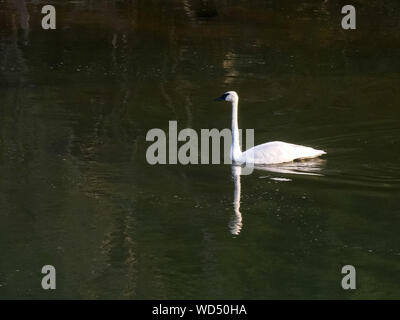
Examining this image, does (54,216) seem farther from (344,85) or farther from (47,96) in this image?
(344,85)

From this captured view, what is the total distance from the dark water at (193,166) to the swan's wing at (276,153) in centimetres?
30

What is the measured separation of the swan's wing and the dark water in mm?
305

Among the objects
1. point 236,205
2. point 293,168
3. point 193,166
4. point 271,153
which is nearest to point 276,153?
point 271,153

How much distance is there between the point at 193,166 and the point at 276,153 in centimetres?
96

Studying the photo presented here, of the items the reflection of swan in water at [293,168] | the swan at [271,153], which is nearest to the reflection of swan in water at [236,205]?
the reflection of swan in water at [293,168]

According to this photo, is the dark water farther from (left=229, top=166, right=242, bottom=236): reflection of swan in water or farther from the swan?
the swan

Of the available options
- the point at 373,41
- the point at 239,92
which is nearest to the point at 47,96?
the point at 239,92

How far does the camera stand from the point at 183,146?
47.4ft

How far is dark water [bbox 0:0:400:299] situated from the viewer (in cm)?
→ 1063

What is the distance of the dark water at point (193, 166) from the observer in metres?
10.6

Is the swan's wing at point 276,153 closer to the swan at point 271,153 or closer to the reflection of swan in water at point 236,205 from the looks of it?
the swan at point 271,153

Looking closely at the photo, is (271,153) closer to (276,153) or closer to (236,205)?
(276,153)

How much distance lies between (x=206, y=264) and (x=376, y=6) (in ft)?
42.5

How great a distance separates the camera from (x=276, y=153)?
13.6 m
